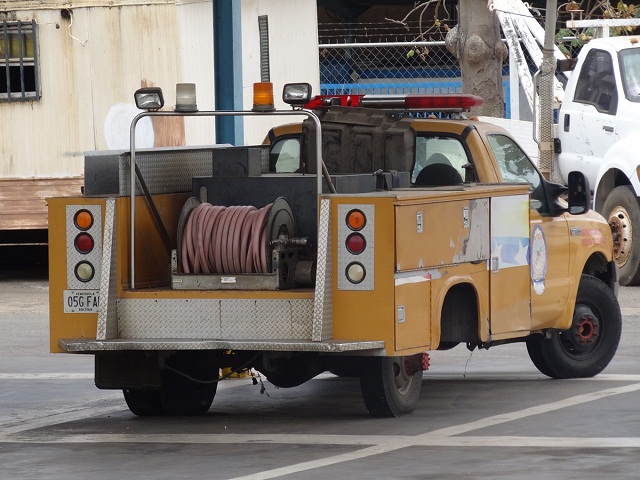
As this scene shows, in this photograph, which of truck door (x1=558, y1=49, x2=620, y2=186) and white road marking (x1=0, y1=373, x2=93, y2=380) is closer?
white road marking (x1=0, y1=373, x2=93, y2=380)

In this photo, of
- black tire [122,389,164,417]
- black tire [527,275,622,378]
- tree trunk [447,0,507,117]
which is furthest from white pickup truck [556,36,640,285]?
black tire [122,389,164,417]

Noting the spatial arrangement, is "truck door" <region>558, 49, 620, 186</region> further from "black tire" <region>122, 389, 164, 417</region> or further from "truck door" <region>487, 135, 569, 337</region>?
"black tire" <region>122, 389, 164, 417</region>

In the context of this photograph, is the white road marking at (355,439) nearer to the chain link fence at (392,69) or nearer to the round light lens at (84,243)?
the round light lens at (84,243)

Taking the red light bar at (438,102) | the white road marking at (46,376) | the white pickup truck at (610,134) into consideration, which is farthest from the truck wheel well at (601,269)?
the white pickup truck at (610,134)

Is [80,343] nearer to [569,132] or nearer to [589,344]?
[589,344]

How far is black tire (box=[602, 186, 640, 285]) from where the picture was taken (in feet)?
54.8

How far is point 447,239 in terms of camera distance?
29.9ft

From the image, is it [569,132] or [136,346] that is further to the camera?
[569,132]

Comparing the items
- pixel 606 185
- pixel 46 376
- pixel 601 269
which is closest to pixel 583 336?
pixel 601 269

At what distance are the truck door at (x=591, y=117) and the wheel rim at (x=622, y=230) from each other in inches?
32.0

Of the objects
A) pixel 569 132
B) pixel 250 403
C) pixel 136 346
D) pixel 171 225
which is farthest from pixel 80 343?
pixel 569 132

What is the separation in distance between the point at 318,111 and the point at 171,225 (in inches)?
56.0

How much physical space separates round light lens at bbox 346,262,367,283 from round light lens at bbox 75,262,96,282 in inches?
60.6

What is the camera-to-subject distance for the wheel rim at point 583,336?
36.1 ft
